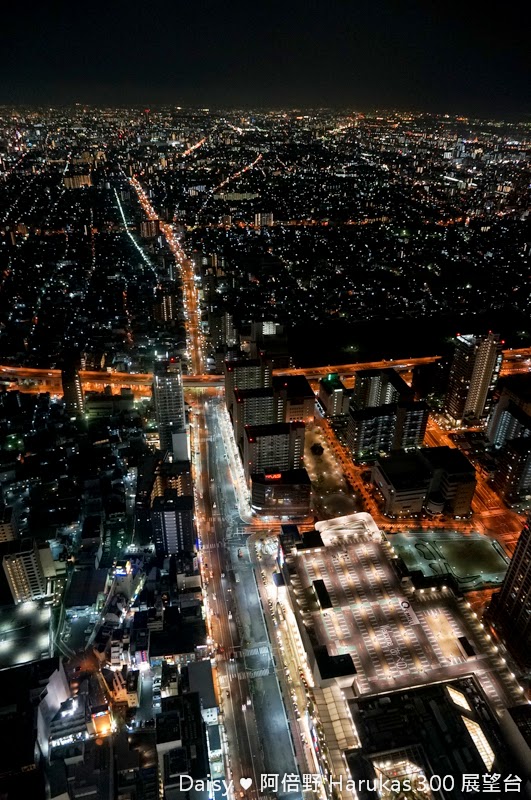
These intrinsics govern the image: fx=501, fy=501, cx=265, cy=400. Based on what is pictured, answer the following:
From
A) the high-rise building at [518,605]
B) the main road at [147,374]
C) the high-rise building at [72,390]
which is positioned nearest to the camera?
the high-rise building at [518,605]

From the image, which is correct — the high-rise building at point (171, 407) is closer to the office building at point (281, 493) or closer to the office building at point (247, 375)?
the office building at point (247, 375)

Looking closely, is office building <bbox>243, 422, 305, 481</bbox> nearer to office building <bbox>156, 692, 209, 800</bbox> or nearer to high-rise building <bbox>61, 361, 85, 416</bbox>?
office building <bbox>156, 692, 209, 800</bbox>

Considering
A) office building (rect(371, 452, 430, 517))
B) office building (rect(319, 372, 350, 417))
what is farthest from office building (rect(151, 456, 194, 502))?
office building (rect(319, 372, 350, 417))

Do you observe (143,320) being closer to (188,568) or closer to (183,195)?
(188,568)

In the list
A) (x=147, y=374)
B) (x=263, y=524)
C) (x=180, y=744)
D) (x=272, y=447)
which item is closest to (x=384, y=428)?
(x=272, y=447)

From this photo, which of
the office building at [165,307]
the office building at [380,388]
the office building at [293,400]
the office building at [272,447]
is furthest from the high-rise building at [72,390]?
the office building at [380,388]

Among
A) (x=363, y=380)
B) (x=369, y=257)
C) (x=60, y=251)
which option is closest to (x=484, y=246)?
(x=369, y=257)

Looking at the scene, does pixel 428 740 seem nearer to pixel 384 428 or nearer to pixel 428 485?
pixel 428 485

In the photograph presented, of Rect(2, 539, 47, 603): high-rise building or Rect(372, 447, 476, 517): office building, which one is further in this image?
Rect(372, 447, 476, 517): office building
